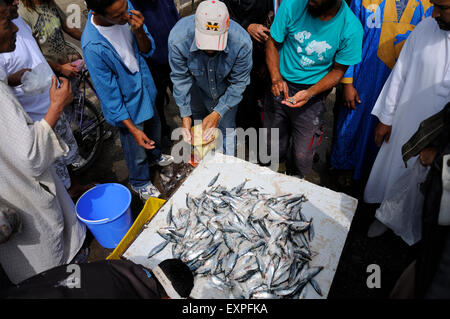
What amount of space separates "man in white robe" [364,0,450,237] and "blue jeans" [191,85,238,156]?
5.45ft

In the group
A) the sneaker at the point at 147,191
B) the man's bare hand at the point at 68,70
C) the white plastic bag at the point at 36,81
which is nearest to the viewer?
the white plastic bag at the point at 36,81

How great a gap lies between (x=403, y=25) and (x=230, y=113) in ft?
6.71

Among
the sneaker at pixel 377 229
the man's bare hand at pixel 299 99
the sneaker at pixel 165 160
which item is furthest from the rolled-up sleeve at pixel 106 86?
the sneaker at pixel 377 229

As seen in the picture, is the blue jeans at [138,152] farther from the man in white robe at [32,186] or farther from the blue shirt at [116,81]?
the man in white robe at [32,186]

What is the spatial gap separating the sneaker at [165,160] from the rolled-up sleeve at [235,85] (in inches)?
56.8

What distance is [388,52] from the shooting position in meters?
3.12

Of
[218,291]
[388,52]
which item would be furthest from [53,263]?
[388,52]

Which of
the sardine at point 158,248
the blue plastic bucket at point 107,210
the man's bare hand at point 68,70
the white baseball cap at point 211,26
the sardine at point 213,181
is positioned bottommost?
the blue plastic bucket at point 107,210

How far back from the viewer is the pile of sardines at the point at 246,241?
2271 millimetres

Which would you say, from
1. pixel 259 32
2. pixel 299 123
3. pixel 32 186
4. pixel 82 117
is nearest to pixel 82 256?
pixel 32 186

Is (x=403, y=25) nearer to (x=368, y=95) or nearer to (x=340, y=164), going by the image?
(x=368, y=95)

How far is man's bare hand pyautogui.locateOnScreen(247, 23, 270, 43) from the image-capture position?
139 inches

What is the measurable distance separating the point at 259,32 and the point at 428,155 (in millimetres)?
2259

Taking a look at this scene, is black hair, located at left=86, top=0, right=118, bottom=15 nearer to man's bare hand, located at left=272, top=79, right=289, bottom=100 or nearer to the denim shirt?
the denim shirt
